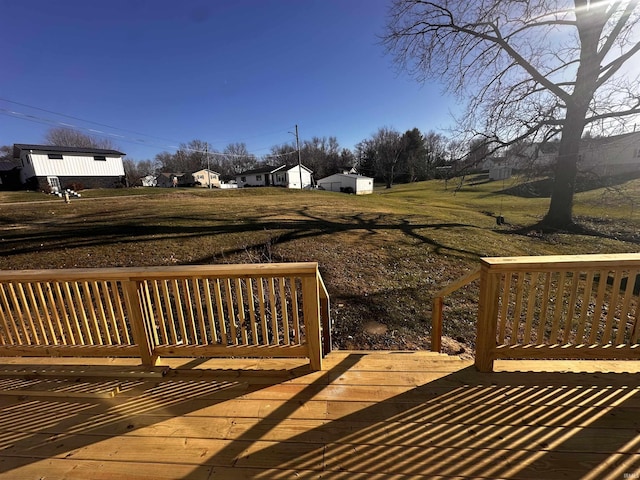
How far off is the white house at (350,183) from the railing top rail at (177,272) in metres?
39.8

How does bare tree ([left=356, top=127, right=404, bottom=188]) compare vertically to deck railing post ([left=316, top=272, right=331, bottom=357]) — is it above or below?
above

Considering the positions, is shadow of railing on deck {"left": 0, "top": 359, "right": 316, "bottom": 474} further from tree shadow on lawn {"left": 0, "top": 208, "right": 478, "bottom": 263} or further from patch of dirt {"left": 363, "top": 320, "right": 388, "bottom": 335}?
tree shadow on lawn {"left": 0, "top": 208, "right": 478, "bottom": 263}

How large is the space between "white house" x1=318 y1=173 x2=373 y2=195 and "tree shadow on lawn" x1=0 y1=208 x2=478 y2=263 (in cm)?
3146

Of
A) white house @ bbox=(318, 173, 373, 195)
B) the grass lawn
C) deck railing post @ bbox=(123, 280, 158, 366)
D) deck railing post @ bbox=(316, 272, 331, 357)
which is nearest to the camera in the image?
deck railing post @ bbox=(123, 280, 158, 366)

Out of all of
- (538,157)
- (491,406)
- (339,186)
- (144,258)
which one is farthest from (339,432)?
(339,186)

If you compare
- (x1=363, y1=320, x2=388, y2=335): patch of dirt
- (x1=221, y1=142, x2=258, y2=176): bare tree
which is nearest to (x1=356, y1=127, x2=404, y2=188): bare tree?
(x1=221, y1=142, x2=258, y2=176): bare tree

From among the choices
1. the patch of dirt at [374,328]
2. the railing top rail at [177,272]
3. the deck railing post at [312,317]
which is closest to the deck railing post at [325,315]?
the deck railing post at [312,317]

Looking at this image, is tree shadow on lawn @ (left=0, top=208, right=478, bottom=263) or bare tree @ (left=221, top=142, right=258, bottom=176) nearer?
tree shadow on lawn @ (left=0, top=208, right=478, bottom=263)

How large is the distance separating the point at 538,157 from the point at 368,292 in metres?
11.7

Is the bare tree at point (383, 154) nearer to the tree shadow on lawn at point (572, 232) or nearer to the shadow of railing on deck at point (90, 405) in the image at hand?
the tree shadow on lawn at point (572, 232)

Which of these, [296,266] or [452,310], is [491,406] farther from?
[452,310]

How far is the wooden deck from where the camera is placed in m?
1.83

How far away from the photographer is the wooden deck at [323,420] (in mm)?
1825

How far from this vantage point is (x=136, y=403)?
242 cm
